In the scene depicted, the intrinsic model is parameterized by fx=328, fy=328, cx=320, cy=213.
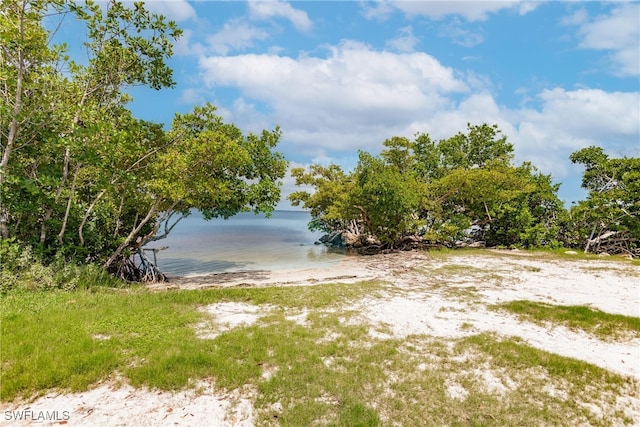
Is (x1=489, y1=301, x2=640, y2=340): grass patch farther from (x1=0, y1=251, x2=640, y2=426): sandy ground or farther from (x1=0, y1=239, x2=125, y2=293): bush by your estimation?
(x1=0, y1=239, x2=125, y2=293): bush

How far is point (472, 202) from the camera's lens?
28219 mm

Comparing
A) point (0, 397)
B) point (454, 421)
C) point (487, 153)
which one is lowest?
point (454, 421)

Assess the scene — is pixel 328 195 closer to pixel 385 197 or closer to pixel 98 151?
pixel 385 197

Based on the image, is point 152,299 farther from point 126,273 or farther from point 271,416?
point 126,273

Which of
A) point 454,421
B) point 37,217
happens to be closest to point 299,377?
point 454,421

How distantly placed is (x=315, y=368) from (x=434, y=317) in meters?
4.46

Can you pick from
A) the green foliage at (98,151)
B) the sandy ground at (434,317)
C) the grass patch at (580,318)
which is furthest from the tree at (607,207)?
the green foliage at (98,151)

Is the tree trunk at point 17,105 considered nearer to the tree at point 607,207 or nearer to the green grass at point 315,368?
the green grass at point 315,368

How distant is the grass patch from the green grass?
2.41 metres

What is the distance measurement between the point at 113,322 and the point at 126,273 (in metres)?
10.6

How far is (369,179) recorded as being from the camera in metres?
25.6

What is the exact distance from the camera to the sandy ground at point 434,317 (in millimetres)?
4777

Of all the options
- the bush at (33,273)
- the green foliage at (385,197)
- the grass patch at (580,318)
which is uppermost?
the green foliage at (385,197)

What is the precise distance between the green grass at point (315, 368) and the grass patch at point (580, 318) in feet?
7.90
